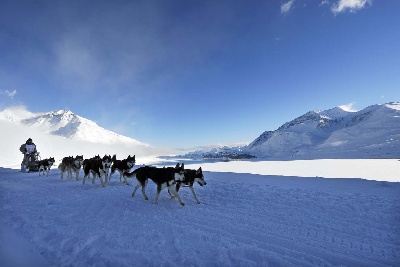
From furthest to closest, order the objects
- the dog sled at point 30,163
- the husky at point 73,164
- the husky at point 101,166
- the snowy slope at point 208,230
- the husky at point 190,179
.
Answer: the dog sled at point 30,163
the husky at point 73,164
the husky at point 101,166
the husky at point 190,179
the snowy slope at point 208,230

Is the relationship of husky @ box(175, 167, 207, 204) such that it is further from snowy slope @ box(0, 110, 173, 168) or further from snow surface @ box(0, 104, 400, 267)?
snowy slope @ box(0, 110, 173, 168)

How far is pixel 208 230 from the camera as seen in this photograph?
5.32 m

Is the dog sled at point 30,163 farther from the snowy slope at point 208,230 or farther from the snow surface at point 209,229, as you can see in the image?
the snowy slope at point 208,230

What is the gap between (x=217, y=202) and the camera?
7.95 metres

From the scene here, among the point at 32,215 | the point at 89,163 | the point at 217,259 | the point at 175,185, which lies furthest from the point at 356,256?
the point at 89,163

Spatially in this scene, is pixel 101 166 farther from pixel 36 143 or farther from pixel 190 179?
pixel 36 143

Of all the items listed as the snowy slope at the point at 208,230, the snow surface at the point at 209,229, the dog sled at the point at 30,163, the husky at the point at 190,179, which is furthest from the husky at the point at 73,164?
the husky at the point at 190,179

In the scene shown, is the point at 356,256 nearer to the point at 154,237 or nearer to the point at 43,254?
the point at 154,237

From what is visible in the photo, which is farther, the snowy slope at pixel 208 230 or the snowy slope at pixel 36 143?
the snowy slope at pixel 36 143

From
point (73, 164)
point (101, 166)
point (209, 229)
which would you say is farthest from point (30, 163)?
point (209, 229)

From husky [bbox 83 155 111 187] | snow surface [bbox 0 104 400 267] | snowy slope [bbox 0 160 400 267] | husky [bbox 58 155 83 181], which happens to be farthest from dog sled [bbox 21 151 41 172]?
snowy slope [bbox 0 160 400 267]

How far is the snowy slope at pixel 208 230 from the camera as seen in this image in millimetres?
4043

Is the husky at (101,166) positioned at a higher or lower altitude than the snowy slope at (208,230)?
higher

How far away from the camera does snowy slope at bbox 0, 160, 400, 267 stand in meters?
4.04
